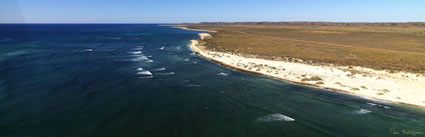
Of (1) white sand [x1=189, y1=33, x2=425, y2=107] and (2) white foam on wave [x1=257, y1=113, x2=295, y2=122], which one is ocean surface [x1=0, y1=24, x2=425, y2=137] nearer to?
(2) white foam on wave [x1=257, y1=113, x2=295, y2=122]

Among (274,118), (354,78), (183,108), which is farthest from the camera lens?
(354,78)

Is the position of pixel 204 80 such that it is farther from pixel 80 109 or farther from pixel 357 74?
pixel 357 74

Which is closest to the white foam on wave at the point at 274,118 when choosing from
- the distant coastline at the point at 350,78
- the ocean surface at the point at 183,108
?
the ocean surface at the point at 183,108

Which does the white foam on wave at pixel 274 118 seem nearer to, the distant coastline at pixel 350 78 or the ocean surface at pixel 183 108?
the ocean surface at pixel 183 108

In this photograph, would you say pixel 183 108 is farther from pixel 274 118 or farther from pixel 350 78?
pixel 350 78

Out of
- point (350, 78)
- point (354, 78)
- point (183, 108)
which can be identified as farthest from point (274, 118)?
point (354, 78)

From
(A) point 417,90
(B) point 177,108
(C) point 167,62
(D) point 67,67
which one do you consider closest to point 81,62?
(D) point 67,67

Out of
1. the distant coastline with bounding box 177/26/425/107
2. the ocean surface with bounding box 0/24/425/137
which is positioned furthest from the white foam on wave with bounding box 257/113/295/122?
the distant coastline with bounding box 177/26/425/107
